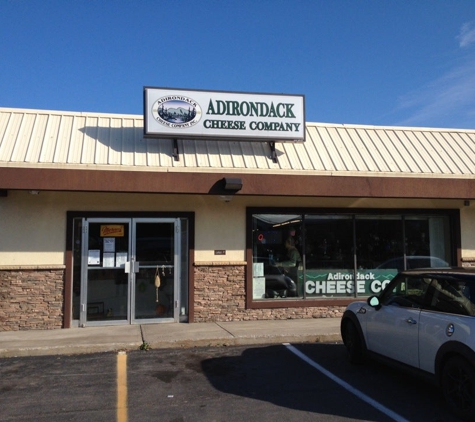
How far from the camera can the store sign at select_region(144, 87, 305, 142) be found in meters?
10.8

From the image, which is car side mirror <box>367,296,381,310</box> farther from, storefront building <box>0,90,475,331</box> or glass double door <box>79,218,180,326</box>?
glass double door <box>79,218,180,326</box>

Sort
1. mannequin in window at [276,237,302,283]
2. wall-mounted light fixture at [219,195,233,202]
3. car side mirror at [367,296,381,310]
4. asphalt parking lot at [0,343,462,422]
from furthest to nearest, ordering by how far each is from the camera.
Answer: mannequin in window at [276,237,302,283] < wall-mounted light fixture at [219,195,233,202] < car side mirror at [367,296,381,310] < asphalt parking lot at [0,343,462,422]

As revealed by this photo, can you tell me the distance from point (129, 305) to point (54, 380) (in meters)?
3.79

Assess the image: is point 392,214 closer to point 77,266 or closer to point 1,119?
point 77,266

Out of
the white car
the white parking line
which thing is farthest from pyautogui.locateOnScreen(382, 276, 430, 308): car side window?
the white parking line

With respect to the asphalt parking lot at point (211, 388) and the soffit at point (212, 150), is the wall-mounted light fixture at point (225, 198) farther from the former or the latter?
the asphalt parking lot at point (211, 388)

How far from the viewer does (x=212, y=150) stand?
11188 millimetres

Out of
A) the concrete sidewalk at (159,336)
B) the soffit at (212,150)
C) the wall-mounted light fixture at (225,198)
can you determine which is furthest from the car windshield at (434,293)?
the soffit at (212,150)

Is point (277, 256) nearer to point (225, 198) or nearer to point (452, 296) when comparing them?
point (225, 198)

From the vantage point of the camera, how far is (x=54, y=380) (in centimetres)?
652

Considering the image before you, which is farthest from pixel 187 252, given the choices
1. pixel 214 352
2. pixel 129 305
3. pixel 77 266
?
pixel 214 352

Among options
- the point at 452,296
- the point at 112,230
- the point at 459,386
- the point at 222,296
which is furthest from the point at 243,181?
the point at 459,386

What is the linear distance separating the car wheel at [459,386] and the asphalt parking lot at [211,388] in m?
0.19

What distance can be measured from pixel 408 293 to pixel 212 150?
248 inches
